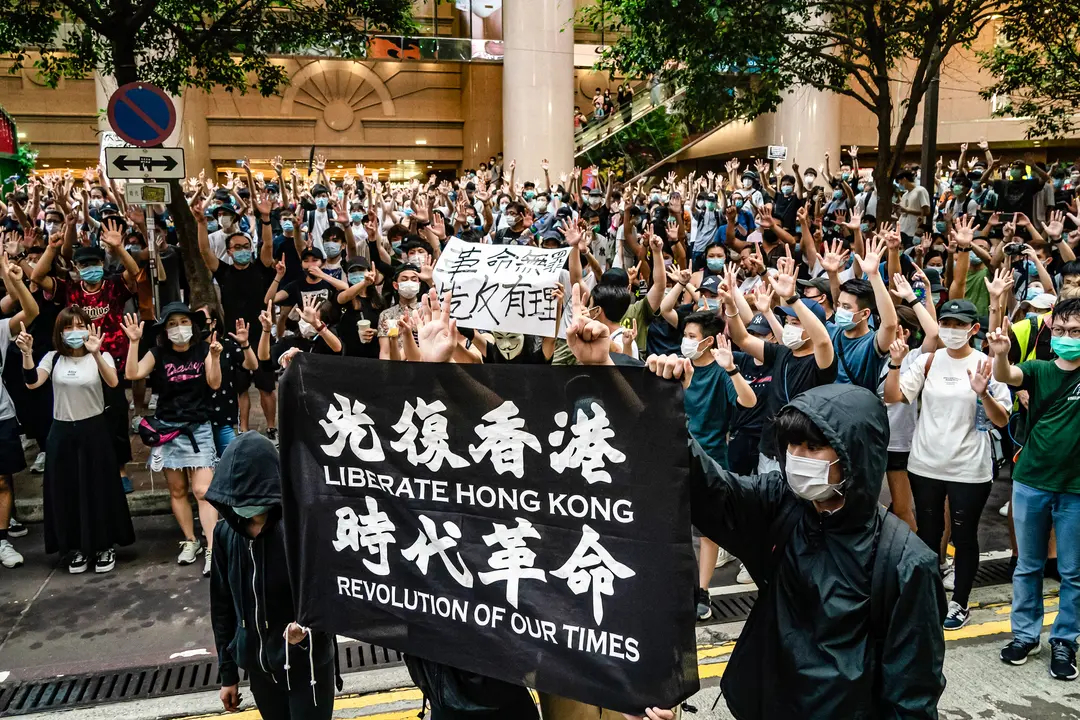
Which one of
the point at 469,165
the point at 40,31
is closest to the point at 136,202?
the point at 40,31

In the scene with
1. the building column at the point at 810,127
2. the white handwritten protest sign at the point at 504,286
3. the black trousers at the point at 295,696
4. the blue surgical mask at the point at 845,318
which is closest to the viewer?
the black trousers at the point at 295,696

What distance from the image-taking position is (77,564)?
616 centimetres

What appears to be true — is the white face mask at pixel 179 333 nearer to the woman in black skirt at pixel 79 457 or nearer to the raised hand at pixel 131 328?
the raised hand at pixel 131 328

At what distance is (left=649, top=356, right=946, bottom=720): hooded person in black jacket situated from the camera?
7.80ft

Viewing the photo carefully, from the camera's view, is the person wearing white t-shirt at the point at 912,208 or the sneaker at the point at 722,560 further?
the person wearing white t-shirt at the point at 912,208

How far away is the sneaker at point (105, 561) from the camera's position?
6.17m

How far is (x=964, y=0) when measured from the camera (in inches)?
412

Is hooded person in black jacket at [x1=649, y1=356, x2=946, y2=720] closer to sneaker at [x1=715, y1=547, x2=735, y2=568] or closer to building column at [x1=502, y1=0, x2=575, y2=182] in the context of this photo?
sneaker at [x1=715, y1=547, x2=735, y2=568]

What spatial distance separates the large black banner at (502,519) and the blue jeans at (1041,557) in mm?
2956

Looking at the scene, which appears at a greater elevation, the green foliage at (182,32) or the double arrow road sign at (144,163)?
the green foliage at (182,32)

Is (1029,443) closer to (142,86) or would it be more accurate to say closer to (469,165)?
(142,86)

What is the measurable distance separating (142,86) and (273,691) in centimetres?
637

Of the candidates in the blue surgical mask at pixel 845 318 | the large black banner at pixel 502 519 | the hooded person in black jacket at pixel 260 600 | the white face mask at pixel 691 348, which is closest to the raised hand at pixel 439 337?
the large black banner at pixel 502 519

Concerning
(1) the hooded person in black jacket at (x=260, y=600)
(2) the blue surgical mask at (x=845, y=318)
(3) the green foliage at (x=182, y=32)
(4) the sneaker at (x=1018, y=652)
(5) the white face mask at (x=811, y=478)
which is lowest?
(4) the sneaker at (x=1018, y=652)
